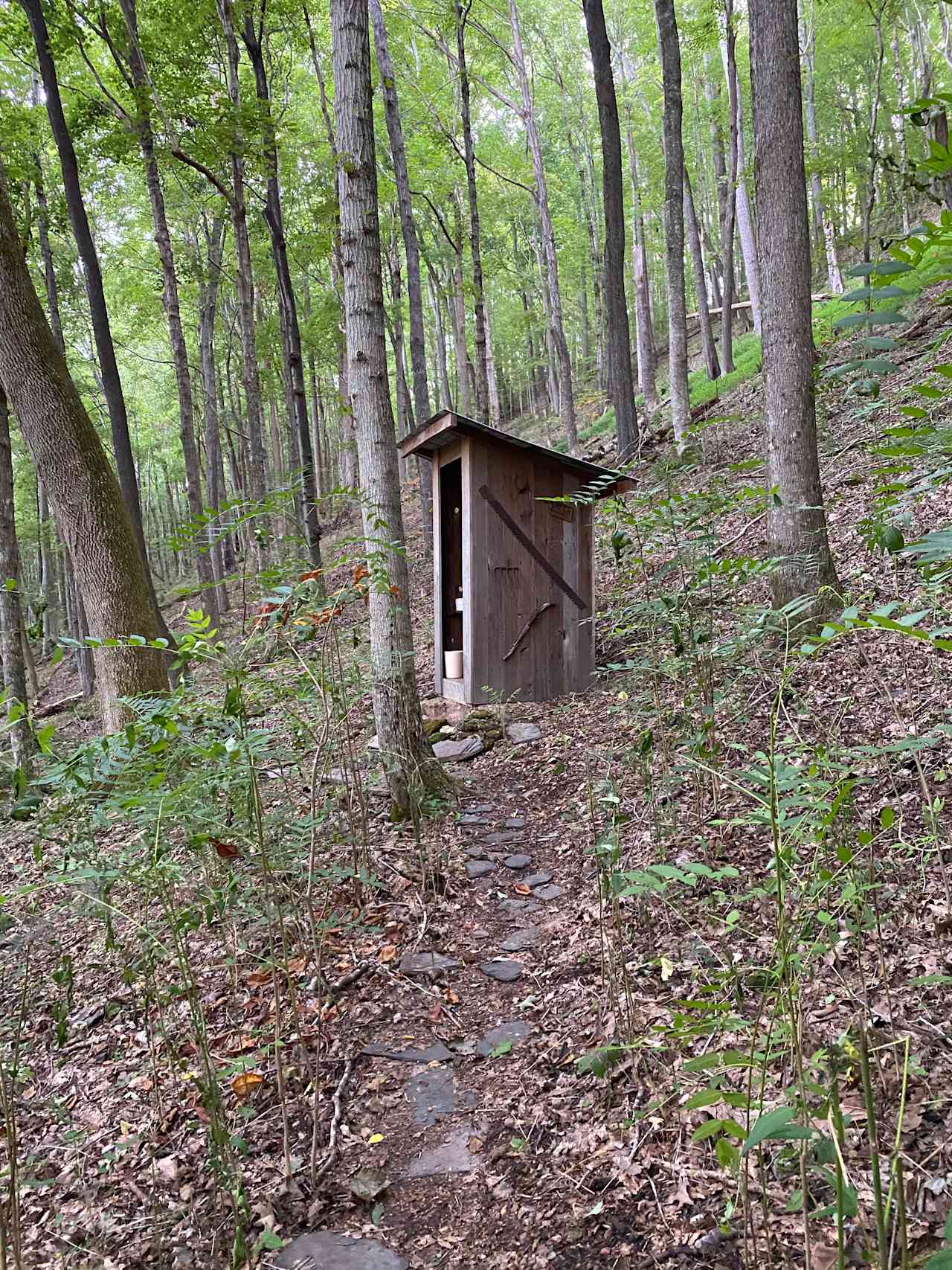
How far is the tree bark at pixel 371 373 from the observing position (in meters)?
4.48

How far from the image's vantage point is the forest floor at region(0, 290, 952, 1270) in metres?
1.83

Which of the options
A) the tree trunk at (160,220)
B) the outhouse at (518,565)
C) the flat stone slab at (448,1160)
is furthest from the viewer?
the tree trunk at (160,220)

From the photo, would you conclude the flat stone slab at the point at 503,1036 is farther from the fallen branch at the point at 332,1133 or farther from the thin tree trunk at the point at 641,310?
the thin tree trunk at the point at 641,310

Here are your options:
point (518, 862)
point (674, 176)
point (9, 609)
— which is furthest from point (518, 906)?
point (674, 176)

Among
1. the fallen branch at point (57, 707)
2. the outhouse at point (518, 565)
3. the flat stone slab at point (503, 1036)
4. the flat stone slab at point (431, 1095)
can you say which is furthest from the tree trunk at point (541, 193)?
the flat stone slab at point (431, 1095)

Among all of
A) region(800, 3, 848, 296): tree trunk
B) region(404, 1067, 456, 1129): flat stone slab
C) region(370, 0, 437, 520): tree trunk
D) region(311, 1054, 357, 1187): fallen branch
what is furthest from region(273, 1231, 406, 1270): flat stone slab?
region(800, 3, 848, 296): tree trunk

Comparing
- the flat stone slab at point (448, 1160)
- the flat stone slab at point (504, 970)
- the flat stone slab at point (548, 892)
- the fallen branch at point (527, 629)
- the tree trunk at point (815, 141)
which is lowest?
the flat stone slab at point (448, 1160)

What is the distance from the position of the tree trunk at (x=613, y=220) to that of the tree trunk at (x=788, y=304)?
226 inches

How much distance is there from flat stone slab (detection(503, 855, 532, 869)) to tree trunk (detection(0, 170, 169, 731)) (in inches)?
123

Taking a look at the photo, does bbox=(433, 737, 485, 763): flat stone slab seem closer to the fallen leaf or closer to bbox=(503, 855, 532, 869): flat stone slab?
bbox=(503, 855, 532, 869): flat stone slab

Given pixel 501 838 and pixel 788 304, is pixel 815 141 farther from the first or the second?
pixel 501 838

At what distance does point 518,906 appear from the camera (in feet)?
12.4

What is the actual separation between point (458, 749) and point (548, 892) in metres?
2.51

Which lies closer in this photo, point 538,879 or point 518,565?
point 538,879
